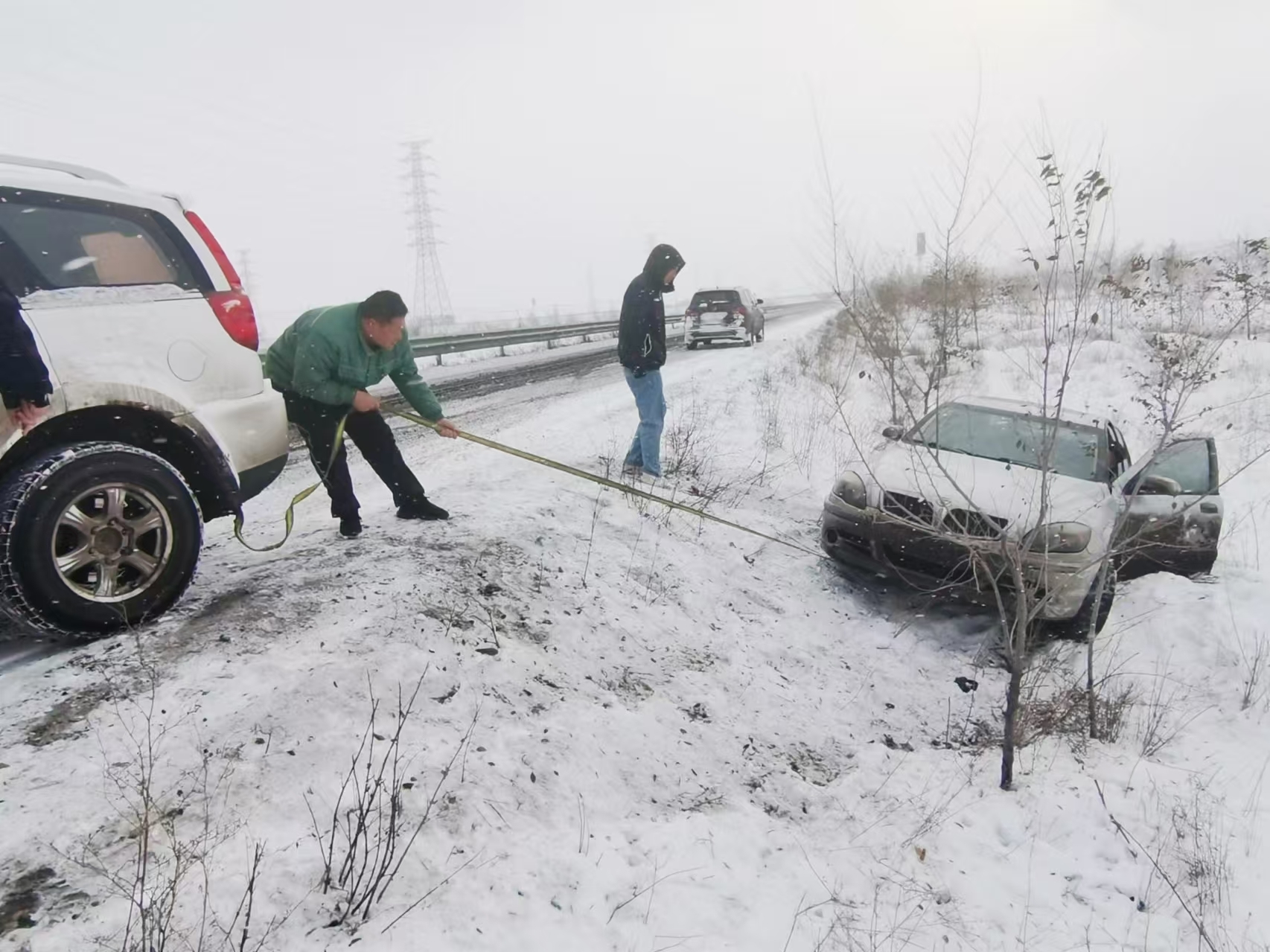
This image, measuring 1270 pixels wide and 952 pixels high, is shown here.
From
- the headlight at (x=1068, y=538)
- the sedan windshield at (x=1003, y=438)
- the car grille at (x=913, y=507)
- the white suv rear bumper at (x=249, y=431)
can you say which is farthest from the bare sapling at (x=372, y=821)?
the sedan windshield at (x=1003, y=438)

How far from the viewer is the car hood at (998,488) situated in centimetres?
436

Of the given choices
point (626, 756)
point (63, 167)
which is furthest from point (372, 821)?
point (63, 167)

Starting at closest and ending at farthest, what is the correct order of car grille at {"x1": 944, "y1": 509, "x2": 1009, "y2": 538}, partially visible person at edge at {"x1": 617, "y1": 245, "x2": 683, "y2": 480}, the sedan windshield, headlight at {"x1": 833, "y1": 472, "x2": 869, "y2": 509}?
car grille at {"x1": 944, "y1": 509, "x2": 1009, "y2": 538} → headlight at {"x1": 833, "y1": 472, "x2": 869, "y2": 509} → the sedan windshield → partially visible person at edge at {"x1": 617, "y1": 245, "x2": 683, "y2": 480}

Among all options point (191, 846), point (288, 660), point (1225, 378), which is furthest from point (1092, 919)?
point (1225, 378)

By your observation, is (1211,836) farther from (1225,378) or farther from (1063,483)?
(1225,378)

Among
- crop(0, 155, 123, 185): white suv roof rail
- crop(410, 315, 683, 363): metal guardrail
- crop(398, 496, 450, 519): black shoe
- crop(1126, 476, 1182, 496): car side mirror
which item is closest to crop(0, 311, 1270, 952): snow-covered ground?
crop(398, 496, 450, 519): black shoe

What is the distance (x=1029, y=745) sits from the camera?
11.2 feet

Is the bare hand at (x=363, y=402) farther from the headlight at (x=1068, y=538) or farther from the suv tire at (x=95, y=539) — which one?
the headlight at (x=1068, y=538)

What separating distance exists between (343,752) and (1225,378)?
55.5 feet

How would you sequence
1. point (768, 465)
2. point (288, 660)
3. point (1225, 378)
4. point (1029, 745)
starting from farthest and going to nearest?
point (1225, 378) < point (768, 465) < point (1029, 745) < point (288, 660)

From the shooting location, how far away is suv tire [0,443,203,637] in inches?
95.7

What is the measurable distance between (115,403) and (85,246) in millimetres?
628

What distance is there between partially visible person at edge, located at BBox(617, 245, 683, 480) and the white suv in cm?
319

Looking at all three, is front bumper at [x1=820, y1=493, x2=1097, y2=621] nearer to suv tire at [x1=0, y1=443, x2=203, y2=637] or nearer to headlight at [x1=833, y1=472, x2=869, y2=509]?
headlight at [x1=833, y1=472, x2=869, y2=509]
